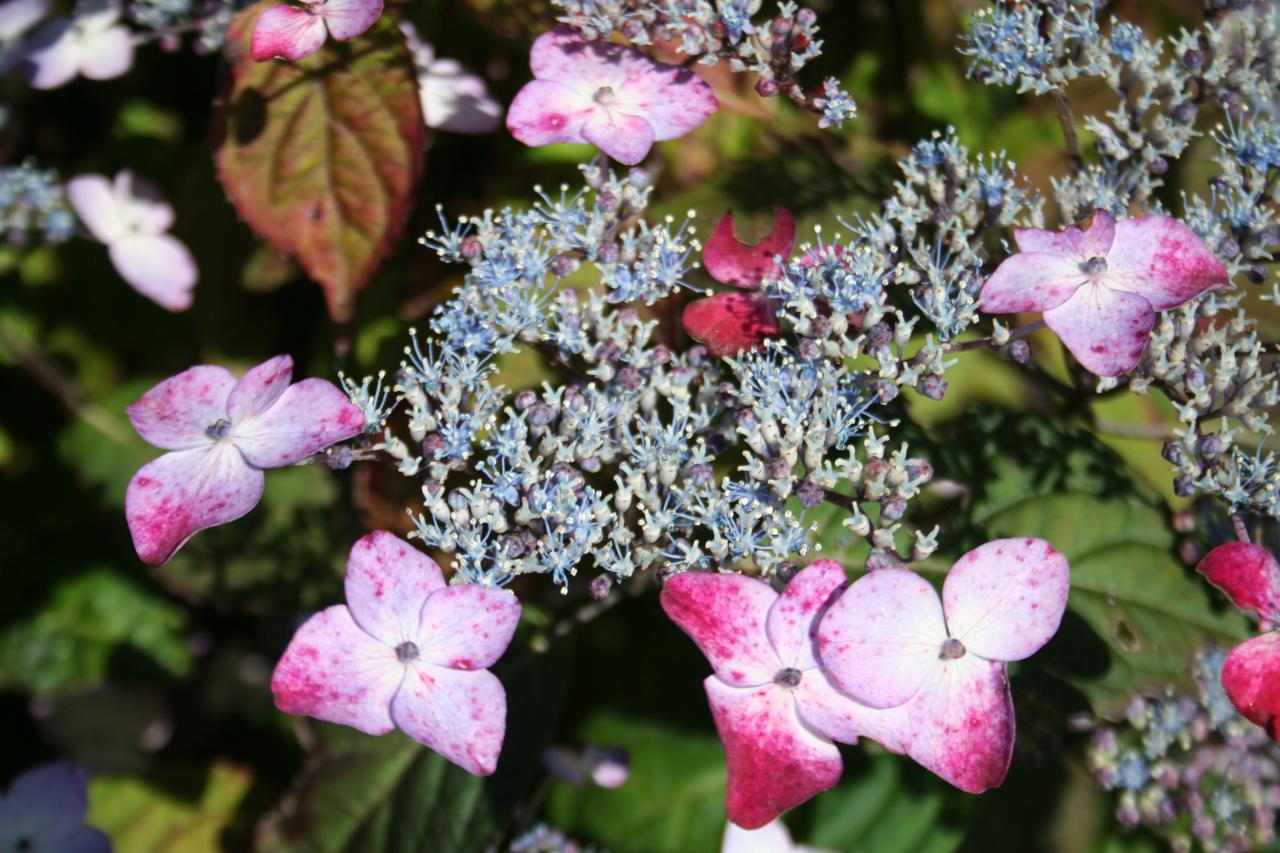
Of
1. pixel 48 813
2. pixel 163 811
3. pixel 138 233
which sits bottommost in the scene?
pixel 163 811

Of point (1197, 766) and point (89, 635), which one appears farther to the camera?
point (89, 635)

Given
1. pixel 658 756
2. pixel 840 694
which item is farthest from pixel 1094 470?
pixel 658 756

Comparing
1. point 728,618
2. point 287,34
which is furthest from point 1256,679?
point 287,34

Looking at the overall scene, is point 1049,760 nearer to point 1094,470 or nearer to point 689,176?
point 1094,470

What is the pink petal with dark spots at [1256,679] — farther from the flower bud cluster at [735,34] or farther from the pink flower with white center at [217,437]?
the pink flower with white center at [217,437]

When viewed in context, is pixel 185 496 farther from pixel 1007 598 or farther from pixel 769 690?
pixel 1007 598
